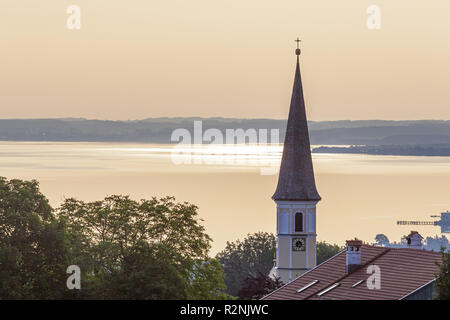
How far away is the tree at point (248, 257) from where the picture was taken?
12250 centimetres

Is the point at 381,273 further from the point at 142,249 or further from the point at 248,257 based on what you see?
the point at 248,257

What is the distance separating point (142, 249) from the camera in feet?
146

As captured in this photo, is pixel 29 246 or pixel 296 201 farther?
pixel 296 201

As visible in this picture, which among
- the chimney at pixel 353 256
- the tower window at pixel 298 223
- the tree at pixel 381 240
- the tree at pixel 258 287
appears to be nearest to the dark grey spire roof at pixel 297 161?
the tower window at pixel 298 223

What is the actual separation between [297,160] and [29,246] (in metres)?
49.3

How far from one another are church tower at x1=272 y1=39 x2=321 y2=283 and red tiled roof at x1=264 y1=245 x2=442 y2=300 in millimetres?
20492

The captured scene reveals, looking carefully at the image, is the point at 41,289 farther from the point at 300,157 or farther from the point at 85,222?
the point at 300,157

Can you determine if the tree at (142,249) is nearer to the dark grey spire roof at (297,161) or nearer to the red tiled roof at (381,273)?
the red tiled roof at (381,273)

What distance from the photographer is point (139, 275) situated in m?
41.7

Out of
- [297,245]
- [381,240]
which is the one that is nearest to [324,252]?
[297,245]

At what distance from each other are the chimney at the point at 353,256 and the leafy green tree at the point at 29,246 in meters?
20.4
